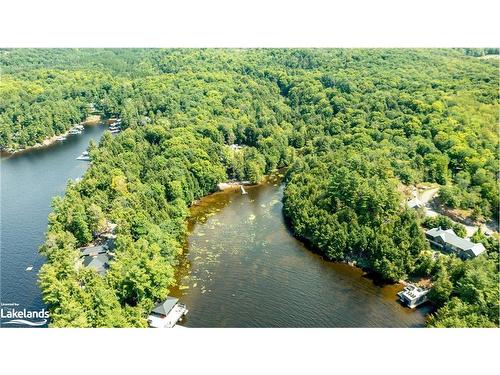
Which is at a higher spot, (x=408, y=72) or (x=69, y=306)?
(x=408, y=72)

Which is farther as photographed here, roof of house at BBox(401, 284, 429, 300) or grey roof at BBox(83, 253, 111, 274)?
grey roof at BBox(83, 253, 111, 274)

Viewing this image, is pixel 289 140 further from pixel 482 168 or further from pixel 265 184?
pixel 482 168

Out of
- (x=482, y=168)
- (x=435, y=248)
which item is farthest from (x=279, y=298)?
(x=482, y=168)

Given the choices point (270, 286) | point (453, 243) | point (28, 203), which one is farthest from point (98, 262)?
point (453, 243)

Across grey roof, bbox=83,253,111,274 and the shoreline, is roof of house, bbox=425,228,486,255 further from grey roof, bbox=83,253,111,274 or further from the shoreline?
the shoreline

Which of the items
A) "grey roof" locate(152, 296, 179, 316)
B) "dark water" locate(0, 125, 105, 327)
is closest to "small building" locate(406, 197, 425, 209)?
"grey roof" locate(152, 296, 179, 316)

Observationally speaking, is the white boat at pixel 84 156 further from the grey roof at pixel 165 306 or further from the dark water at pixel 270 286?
the grey roof at pixel 165 306
